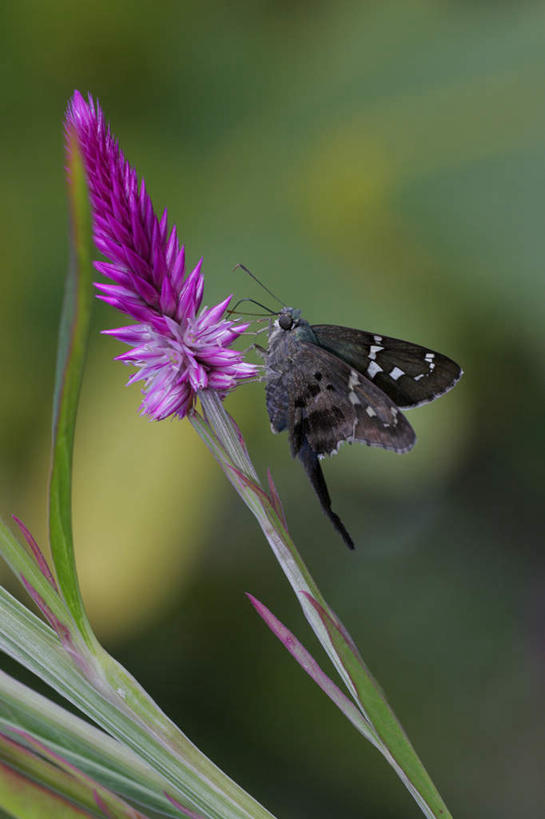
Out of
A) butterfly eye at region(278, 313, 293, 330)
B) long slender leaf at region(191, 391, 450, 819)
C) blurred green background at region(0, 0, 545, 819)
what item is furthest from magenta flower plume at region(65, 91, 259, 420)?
blurred green background at region(0, 0, 545, 819)

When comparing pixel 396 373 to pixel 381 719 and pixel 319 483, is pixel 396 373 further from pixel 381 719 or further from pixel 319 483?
pixel 381 719

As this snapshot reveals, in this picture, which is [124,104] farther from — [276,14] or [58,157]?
[276,14]

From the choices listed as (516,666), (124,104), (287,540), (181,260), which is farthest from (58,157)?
(287,540)

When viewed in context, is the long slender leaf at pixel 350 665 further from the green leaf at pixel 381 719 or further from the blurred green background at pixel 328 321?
the blurred green background at pixel 328 321

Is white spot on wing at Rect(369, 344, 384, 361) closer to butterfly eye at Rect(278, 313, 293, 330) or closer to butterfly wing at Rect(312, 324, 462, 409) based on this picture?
butterfly wing at Rect(312, 324, 462, 409)

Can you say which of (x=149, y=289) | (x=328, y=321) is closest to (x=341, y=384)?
(x=149, y=289)
